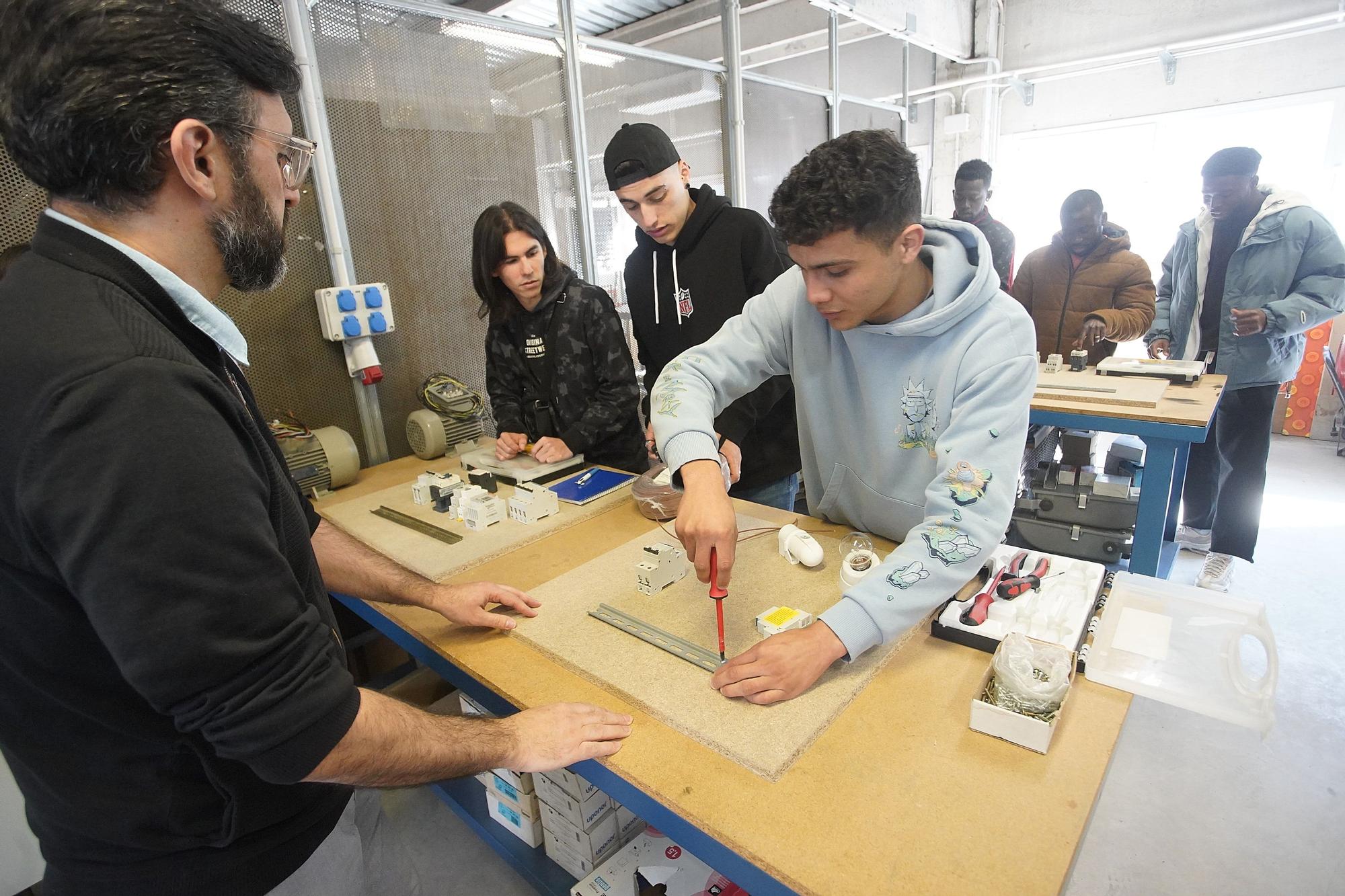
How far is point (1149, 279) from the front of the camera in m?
2.98

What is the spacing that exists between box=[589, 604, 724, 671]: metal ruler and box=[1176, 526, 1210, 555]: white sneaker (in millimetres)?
3138

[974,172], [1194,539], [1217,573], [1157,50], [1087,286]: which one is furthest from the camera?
[1157,50]

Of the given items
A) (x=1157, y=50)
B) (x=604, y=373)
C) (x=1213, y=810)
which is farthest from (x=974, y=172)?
(x=1213, y=810)

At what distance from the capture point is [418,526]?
5.72ft

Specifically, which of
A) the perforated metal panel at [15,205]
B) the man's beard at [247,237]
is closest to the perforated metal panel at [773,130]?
the perforated metal panel at [15,205]

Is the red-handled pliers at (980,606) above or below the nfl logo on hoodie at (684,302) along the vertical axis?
below

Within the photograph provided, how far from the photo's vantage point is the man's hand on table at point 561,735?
2.89 ft

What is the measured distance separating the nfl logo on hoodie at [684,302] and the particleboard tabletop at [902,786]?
1.18m

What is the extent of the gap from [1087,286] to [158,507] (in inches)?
137

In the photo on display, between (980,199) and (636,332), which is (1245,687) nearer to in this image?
(636,332)

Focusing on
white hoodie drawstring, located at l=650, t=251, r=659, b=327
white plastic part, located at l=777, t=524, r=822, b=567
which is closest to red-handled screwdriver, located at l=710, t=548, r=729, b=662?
white plastic part, located at l=777, t=524, r=822, b=567

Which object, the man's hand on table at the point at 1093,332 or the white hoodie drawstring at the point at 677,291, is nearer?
the white hoodie drawstring at the point at 677,291

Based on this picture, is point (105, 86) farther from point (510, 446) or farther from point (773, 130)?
point (773, 130)

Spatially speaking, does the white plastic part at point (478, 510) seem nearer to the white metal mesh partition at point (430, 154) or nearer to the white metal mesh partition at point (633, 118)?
the white metal mesh partition at point (430, 154)
